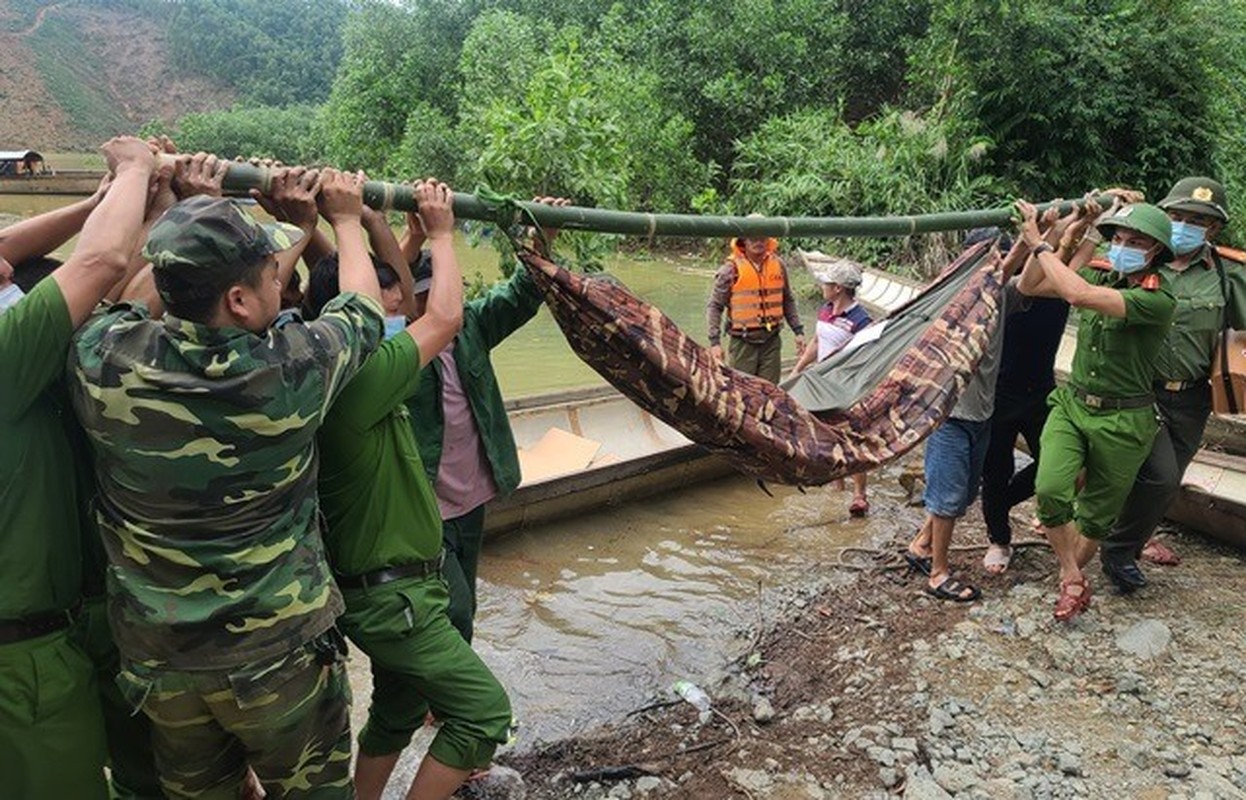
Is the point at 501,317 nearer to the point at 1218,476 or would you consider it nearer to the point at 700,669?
the point at 700,669

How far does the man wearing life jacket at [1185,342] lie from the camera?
3771mm

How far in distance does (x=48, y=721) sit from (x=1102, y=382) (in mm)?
3825

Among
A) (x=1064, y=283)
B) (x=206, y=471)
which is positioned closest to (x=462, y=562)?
(x=206, y=471)

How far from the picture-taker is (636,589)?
4852 mm

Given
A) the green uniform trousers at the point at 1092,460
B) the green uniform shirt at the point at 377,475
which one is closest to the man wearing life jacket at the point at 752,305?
the green uniform trousers at the point at 1092,460

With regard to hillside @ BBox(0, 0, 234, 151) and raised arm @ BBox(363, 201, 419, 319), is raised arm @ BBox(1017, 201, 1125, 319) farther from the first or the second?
hillside @ BBox(0, 0, 234, 151)

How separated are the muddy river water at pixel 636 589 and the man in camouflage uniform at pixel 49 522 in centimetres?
180

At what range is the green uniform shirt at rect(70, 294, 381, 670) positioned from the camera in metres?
1.58

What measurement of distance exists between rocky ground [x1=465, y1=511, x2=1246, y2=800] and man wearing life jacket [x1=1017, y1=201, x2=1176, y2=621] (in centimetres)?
36

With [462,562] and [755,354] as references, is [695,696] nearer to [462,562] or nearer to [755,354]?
[462,562]

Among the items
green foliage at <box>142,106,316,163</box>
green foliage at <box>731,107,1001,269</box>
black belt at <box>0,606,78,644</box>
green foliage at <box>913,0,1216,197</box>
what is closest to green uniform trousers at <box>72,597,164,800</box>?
black belt at <box>0,606,78,644</box>

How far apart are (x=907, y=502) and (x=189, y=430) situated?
5201 mm

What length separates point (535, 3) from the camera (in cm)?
2267

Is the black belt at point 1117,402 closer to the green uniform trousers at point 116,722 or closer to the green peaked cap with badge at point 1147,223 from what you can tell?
the green peaked cap with badge at point 1147,223
